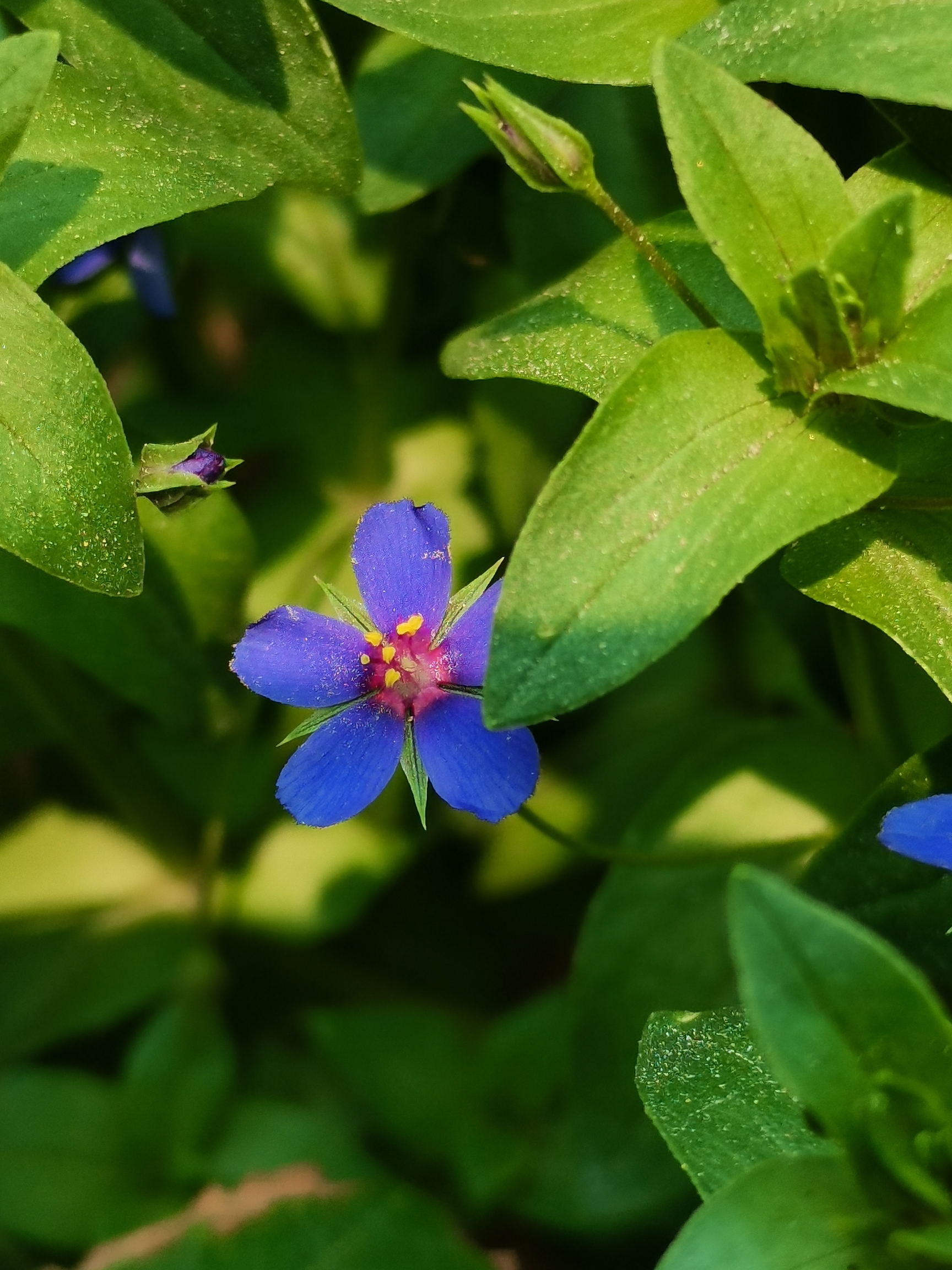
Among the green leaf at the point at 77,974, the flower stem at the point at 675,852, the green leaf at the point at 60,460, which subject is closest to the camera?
the green leaf at the point at 60,460

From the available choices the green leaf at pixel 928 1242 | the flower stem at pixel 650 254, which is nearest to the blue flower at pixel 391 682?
the flower stem at pixel 650 254

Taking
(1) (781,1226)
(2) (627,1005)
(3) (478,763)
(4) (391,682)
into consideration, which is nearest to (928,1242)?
(1) (781,1226)

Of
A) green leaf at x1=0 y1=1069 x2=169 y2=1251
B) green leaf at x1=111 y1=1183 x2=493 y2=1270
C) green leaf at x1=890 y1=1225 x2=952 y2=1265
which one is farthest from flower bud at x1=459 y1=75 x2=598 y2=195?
green leaf at x1=0 y1=1069 x2=169 y2=1251

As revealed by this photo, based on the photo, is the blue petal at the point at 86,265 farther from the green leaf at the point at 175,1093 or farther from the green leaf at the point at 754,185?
the green leaf at the point at 175,1093

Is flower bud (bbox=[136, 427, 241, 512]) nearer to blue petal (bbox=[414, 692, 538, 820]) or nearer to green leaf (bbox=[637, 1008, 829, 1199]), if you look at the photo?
blue petal (bbox=[414, 692, 538, 820])

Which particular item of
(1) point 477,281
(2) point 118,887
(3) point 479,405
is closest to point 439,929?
(2) point 118,887
